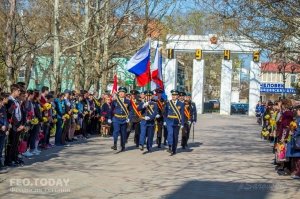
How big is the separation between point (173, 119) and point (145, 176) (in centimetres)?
465

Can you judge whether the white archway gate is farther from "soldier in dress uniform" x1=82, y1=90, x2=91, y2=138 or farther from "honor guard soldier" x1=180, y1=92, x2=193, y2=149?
"honor guard soldier" x1=180, y1=92, x2=193, y2=149

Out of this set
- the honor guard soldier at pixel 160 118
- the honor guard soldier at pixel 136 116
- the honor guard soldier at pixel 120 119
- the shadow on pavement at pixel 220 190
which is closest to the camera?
the shadow on pavement at pixel 220 190

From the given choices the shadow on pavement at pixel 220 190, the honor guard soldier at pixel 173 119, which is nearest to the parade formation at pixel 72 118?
the honor guard soldier at pixel 173 119

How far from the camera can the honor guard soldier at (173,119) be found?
52.5ft

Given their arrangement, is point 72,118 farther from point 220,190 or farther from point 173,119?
point 220,190

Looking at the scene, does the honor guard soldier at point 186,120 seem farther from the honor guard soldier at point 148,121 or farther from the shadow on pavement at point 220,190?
the shadow on pavement at point 220,190

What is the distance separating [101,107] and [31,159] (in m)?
8.95

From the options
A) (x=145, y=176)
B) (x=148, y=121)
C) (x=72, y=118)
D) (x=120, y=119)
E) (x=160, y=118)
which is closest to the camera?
(x=145, y=176)

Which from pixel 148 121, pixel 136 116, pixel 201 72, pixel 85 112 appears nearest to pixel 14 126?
pixel 148 121

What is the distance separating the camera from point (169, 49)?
50500mm

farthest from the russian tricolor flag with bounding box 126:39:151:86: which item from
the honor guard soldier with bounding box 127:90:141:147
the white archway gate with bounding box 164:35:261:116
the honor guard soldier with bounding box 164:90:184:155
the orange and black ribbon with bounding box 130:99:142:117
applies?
the white archway gate with bounding box 164:35:261:116

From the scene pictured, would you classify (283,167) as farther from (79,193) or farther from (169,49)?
(169,49)

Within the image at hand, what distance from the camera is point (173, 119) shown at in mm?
16156

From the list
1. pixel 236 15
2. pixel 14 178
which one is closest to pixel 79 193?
pixel 14 178
